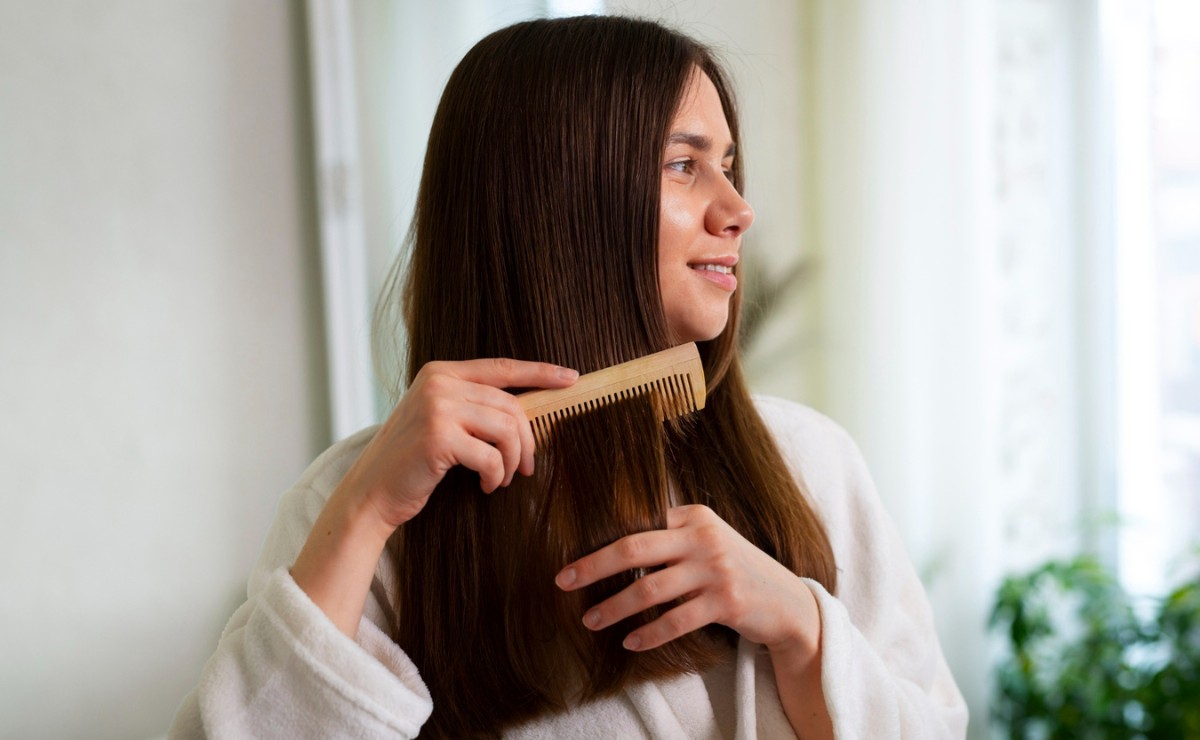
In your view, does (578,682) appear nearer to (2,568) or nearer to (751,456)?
(751,456)

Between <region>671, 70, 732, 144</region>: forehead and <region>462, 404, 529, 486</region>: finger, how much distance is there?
12.9 inches

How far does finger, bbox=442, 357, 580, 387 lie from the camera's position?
75 cm

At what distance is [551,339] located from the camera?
837 millimetres

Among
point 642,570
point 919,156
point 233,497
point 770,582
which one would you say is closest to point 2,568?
point 233,497

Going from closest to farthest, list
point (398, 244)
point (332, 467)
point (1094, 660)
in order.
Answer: point (332, 467), point (1094, 660), point (398, 244)

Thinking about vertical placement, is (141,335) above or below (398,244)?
below

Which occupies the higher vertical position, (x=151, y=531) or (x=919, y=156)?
(x=919, y=156)

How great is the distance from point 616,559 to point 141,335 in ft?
4.18

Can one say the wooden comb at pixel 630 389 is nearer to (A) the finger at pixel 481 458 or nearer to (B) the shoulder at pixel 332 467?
(A) the finger at pixel 481 458

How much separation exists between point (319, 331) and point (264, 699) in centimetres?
128

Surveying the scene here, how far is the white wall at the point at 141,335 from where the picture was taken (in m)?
1.53

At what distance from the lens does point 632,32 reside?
0.88 m

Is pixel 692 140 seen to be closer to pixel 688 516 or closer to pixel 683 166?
pixel 683 166

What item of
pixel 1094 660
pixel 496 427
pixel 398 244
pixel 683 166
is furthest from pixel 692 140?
pixel 1094 660
